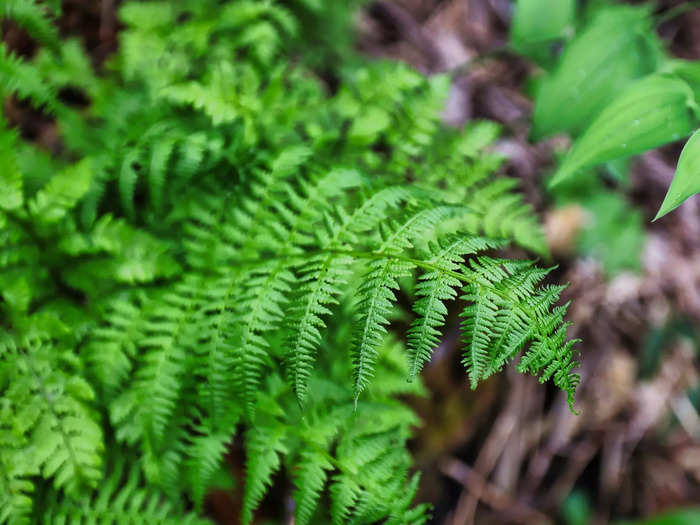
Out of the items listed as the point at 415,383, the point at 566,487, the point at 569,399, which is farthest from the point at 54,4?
the point at 566,487

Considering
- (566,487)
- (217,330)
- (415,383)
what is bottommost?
(566,487)

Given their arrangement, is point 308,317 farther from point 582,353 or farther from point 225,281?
point 582,353

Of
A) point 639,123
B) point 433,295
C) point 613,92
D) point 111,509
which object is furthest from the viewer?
point 613,92

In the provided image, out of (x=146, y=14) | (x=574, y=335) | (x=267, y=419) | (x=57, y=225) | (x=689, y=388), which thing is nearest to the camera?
(x=267, y=419)

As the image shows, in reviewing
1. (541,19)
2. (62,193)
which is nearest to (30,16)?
(62,193)

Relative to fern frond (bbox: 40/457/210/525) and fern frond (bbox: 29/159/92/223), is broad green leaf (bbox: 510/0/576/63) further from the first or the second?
fern frond (bbox: 40/457/210/525)

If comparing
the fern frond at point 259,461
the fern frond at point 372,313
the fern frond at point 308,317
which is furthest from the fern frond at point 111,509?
the fern frond at point 372,313

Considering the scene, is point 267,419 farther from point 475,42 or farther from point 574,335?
point 475,42
